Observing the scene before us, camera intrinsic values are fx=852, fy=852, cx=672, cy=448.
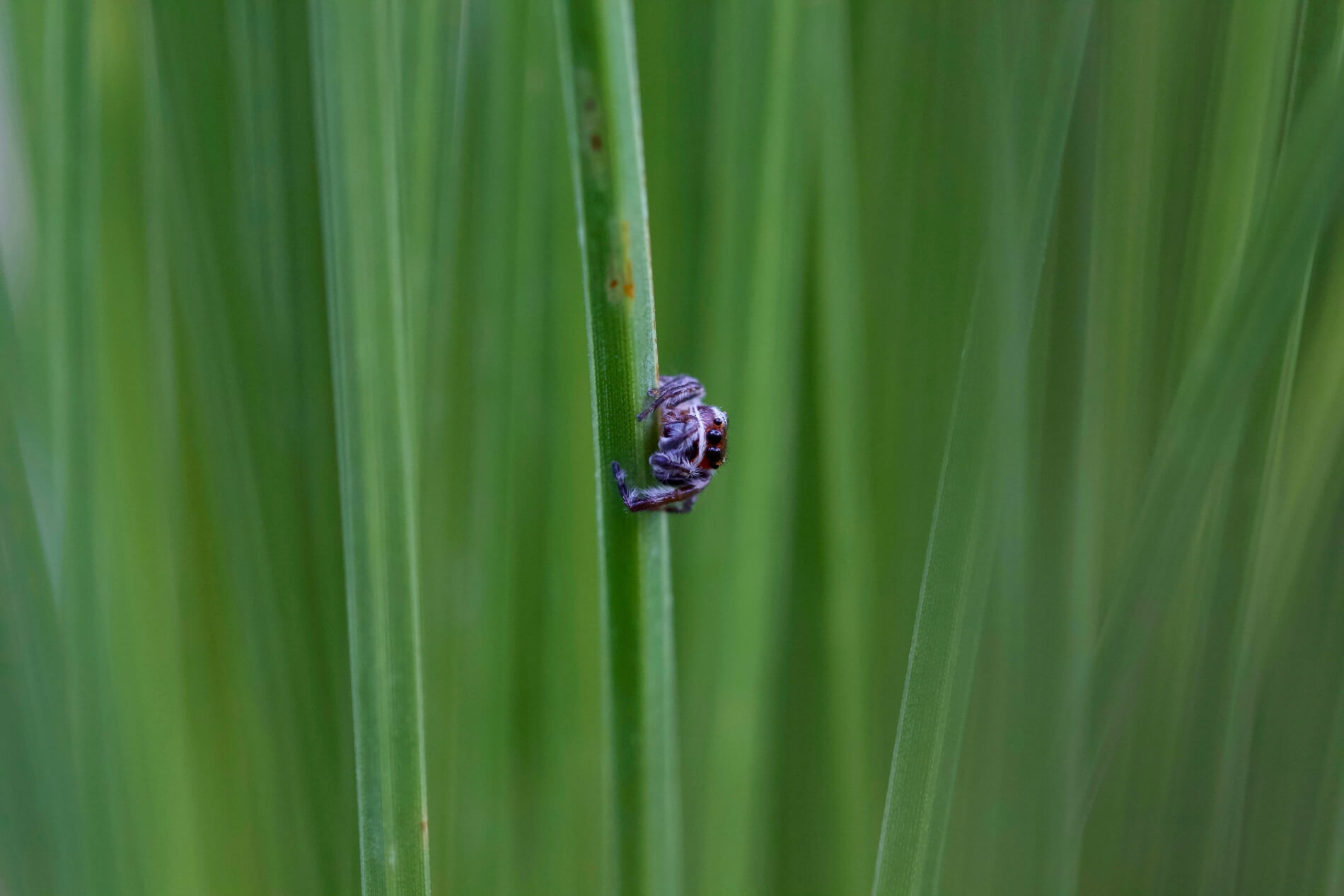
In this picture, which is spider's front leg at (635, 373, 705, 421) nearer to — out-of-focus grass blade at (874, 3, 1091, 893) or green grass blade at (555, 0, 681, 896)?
green grass blade at (555, 0, 681, 896)

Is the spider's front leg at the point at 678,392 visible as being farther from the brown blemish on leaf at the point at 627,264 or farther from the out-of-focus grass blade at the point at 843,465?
the out-of-focus grass blade at the point at 843,465

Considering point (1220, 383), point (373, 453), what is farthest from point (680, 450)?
point (1220, 383)

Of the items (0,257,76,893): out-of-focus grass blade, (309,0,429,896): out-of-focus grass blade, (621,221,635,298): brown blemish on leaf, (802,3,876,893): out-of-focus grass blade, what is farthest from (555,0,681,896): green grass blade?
(0,257,76,893): out-of-focus grass blade

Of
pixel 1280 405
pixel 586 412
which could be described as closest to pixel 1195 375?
pixel 1280 405

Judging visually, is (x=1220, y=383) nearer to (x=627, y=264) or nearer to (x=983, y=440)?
(x=983, y=440)

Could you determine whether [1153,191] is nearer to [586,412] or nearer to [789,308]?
[789,308]

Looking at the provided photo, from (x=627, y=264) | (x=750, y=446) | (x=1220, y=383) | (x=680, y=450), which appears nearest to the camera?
(x=627, y=264)
